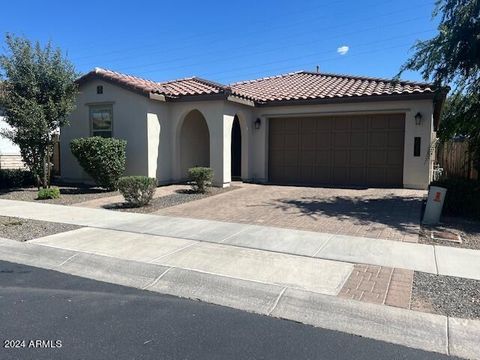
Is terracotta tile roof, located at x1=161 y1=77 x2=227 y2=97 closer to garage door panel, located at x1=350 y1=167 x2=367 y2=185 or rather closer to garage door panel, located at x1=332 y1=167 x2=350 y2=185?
garage door panel, located at x1=332 y1=167 x2=350 y2=185

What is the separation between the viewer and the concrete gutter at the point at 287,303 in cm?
386

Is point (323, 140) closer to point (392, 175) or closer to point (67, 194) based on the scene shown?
point (392, 175)

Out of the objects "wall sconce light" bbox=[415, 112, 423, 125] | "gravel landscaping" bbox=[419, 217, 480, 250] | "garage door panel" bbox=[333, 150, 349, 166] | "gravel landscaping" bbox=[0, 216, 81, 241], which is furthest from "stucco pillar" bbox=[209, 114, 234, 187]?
"gravel landscaping" bbox=[419, 217, 480, 250]

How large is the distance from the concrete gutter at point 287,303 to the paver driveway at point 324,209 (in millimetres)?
3316

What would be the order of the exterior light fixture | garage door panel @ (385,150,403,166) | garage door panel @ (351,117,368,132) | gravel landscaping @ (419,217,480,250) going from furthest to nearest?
the exterior light fixture, garage door panel @ (351,117,368,132), garage door panel @ (385,150,403,166), gravel landscaping @ (419,217,480,250)

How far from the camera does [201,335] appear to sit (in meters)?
3.85

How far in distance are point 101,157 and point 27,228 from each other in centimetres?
516

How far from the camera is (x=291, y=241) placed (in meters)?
7.10

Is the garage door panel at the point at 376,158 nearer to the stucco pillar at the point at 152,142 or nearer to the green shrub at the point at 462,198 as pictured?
the green shrub at the point at 462,198

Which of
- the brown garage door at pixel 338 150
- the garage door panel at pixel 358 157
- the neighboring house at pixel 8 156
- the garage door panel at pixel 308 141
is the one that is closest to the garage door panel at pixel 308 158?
the brown garage door at pixel 338 150

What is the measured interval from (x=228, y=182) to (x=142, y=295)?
33.1 ft

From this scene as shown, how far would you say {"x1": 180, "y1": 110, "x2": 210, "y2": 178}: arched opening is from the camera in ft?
53.9

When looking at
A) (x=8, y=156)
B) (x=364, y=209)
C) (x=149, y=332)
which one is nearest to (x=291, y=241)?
(x=149, y=332)

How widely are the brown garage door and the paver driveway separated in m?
1.33
